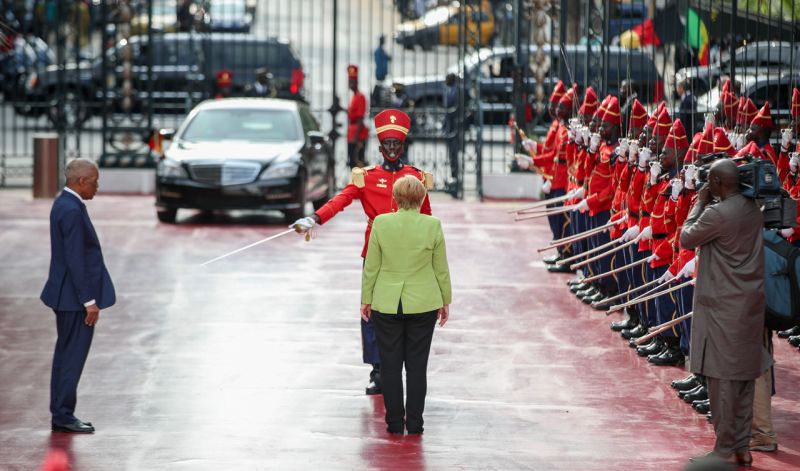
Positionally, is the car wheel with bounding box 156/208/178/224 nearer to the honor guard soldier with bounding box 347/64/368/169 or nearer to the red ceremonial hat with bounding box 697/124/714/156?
the honor guard soldier with bounding box 347/64/368/169

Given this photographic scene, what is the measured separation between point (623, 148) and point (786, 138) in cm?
124

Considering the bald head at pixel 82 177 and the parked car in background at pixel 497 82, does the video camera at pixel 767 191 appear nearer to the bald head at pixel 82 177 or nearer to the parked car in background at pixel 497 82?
the bald head at pixel 82 177

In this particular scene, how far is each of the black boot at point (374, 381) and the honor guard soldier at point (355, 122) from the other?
43.4 feet

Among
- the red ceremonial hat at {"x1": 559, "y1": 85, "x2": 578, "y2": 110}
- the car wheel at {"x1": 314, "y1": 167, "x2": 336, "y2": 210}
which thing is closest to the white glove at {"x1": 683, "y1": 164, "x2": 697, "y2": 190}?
the red ceremonial hat at {"x1": 559, "y1": 85, "x2": 578, "y2": 110}

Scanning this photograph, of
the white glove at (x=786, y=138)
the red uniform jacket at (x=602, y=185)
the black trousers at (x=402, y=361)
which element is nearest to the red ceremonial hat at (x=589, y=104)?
the red uniform jacket at (x=602, y=185)

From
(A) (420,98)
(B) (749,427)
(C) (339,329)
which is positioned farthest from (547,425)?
(A) (420,98)

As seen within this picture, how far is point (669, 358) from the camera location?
1091cm

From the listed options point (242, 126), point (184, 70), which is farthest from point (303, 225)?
point (184, 70)

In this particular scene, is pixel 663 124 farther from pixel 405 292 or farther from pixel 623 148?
pixel 405 292

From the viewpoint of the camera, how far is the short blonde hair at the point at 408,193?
8805mm

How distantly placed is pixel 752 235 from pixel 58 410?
4.11m

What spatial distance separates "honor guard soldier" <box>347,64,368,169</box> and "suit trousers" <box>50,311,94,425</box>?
14282 millimetres

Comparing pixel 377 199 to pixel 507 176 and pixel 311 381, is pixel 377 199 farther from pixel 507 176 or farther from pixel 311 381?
pixel 507 176

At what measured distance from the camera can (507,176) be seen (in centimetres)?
2247
